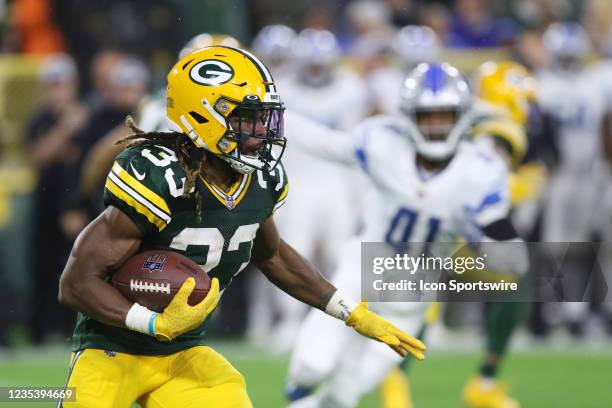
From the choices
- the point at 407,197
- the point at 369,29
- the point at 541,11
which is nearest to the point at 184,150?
the point at 407,197

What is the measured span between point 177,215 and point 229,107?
40 cm

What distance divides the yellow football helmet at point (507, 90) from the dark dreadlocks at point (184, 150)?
3781 mm

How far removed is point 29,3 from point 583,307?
513cm

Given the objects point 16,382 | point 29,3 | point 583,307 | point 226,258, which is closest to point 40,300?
point 16,382


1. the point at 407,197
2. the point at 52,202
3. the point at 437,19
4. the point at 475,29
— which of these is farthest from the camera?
the point at 437,19

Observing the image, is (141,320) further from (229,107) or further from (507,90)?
(507,90)

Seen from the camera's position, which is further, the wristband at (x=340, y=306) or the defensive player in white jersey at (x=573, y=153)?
the defensive player in white jersey at (x=573, y=153)

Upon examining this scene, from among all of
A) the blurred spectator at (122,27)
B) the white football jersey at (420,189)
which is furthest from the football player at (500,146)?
the blurred spectator at (122,27)

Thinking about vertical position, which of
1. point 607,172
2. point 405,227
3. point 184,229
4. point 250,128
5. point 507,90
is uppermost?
point 250,128

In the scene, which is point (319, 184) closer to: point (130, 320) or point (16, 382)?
point (16, 382)

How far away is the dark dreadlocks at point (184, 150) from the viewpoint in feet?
13.6

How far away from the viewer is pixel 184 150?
4.28 meters

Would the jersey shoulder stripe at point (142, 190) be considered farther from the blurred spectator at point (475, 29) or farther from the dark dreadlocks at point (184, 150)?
the blurred spectator at point (475, 29)

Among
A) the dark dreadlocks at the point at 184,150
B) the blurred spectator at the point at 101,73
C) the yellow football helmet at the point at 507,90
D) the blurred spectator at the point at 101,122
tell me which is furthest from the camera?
the blurred spectator at the point at 101,73
